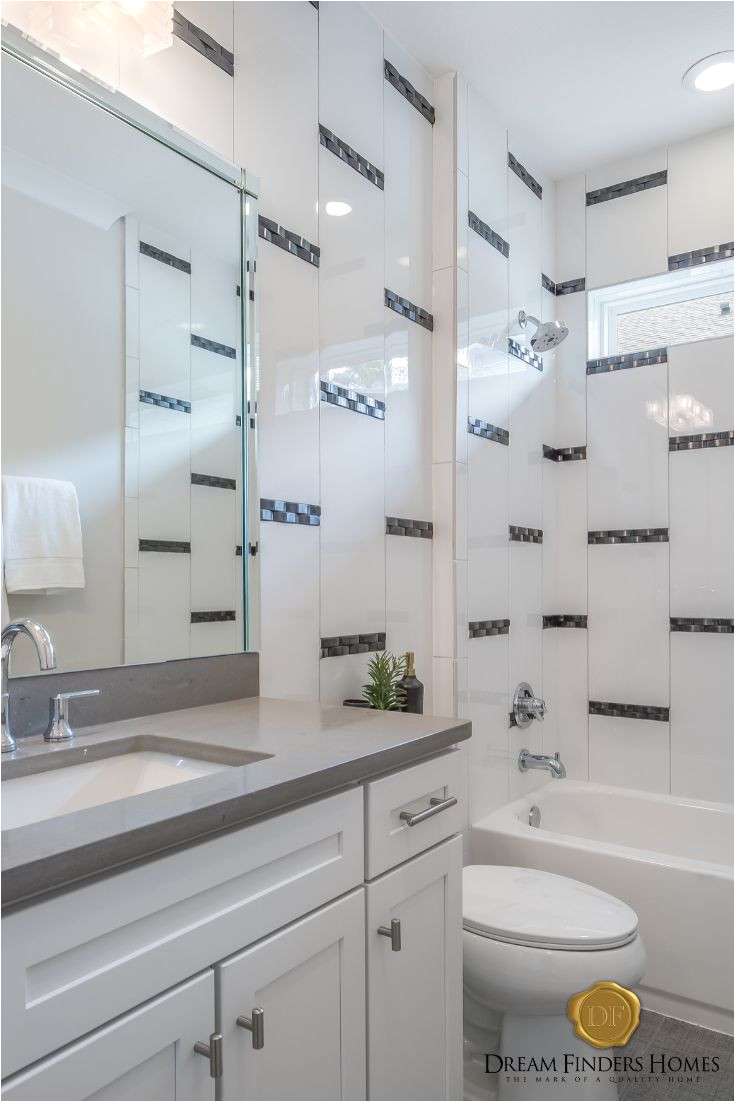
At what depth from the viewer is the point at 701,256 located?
9.25 feet

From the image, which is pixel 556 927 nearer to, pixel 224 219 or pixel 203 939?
pixel 203 939

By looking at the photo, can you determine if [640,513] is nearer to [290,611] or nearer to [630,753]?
[630,753]

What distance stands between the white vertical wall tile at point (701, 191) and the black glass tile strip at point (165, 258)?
2084 millimetres

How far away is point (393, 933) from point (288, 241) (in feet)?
4.97

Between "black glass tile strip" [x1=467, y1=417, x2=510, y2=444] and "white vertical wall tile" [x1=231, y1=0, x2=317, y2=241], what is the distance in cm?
84

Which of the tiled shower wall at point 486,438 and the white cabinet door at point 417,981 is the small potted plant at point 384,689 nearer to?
the tiled shower wall at point 486,438

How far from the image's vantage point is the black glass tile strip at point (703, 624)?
272cm

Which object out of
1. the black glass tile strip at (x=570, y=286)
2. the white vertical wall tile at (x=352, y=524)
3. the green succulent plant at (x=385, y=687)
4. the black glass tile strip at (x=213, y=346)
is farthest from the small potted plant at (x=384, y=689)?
the black glass tile strip at (x=570, y=286)

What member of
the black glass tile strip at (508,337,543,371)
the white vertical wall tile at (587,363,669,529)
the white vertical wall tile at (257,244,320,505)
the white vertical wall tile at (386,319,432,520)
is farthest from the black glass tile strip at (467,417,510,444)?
the white vertical wall tile at (257,244,320,505)

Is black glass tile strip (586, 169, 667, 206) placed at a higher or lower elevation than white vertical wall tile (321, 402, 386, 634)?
higher

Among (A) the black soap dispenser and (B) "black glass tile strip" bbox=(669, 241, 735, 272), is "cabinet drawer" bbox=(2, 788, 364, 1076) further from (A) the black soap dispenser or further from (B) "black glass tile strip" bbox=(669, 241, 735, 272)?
(B) "black glass tile strip" bbox=(669, 241, 735, 272)

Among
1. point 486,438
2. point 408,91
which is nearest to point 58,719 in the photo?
point 486,438

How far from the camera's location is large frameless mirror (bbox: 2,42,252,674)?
1.26 meters

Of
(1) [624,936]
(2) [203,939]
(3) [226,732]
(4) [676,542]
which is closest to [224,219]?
(3) [226,732]
